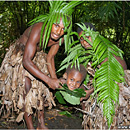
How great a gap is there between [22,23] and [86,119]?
553cm

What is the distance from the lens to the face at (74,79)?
1846 mm

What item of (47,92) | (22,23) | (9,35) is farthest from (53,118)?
(22,23)

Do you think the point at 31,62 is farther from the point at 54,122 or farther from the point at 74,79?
the point at 54,122

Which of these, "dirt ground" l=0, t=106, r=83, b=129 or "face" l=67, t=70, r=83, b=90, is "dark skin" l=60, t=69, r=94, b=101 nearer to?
"face" l=67, t=70, r=83, b=90

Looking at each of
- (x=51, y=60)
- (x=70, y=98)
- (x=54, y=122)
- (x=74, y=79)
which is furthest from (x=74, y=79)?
(x=54, y=122)

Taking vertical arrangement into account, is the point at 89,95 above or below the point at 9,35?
below

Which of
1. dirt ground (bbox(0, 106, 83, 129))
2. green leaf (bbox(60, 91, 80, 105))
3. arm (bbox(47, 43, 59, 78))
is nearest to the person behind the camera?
green leaf (bbox(60, 91, 80, 105))

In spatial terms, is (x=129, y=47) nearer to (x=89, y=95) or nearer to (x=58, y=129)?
(x=58, y=129)

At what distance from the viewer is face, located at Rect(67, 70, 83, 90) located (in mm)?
1846

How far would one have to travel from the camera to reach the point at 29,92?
94.5 inches

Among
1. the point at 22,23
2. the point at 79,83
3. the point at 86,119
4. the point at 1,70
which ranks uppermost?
the point at 22,23

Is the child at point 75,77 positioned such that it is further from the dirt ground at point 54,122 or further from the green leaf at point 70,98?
the dirt ground at point 54,122

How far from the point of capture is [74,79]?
1.87 m

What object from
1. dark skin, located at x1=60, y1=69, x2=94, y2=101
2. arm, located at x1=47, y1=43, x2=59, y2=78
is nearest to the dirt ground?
arm, located at x1=47, y1=43, x2=59, y2=78
